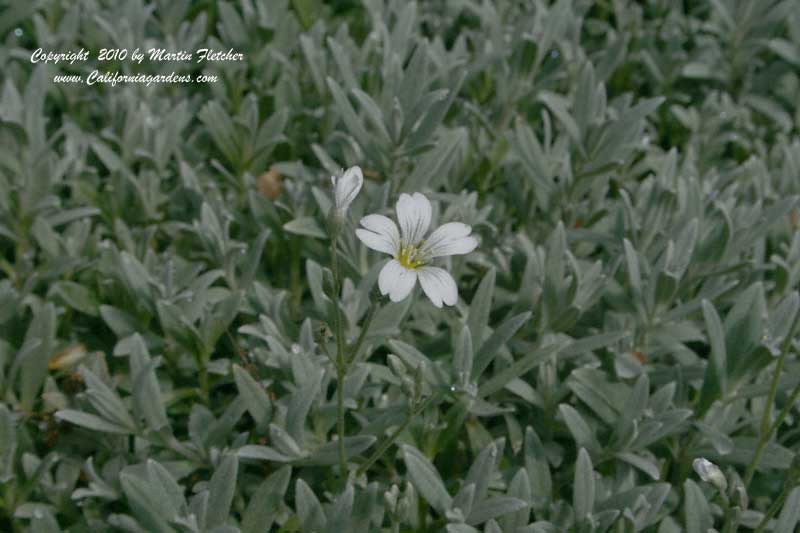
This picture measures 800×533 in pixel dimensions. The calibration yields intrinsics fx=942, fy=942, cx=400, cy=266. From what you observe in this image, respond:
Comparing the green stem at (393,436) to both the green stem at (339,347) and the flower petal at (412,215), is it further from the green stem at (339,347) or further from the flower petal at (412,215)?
the flower petal at (412,215)

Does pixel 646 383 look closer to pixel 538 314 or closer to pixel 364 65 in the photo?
pixel 538 314

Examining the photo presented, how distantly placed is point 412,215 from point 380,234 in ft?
0.37

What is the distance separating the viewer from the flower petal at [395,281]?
189 cm

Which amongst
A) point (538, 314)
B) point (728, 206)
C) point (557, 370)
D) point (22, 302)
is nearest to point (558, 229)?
point (538, 314)

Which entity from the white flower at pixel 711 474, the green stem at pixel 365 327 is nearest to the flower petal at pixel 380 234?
the green stem at pixel 365 327

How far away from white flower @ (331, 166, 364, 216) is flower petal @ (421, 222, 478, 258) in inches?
10.6

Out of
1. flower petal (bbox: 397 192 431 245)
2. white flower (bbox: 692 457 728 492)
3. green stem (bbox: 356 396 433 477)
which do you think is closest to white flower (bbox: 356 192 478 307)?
flower petal (bbox: 397 192 431 245)

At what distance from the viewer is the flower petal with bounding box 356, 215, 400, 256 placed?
1961 millimetres

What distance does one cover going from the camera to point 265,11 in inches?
146

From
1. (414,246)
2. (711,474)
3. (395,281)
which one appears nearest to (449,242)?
(414,246)

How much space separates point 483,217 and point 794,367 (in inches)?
39.1

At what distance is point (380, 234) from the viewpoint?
2018mm

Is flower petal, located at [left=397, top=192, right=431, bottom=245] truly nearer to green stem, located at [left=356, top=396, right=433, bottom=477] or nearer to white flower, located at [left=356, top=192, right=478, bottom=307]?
white flower, located at [left=356, top=192, right=478, bottom=307]

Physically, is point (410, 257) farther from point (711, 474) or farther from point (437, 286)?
point (711, 474)
